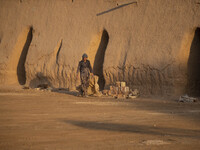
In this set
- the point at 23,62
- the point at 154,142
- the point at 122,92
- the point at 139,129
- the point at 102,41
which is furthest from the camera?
the point at 23,62

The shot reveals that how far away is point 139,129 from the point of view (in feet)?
15.2

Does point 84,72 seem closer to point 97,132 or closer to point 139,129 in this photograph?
point 139,129

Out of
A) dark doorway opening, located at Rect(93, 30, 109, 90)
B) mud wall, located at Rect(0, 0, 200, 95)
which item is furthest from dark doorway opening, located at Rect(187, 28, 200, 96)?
dark doorway opening, located at Rect(93, 30, 109, 90)

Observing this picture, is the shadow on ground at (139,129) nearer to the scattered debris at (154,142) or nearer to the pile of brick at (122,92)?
the scattered debris at (154,142)

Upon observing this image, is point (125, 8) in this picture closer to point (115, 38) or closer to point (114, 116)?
point (115, 38)

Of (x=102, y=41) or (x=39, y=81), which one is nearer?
(x=102, y=41)

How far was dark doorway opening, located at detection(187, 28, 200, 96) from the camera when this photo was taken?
11.0 metres

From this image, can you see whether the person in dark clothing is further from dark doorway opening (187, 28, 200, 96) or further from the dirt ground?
the dirt ground

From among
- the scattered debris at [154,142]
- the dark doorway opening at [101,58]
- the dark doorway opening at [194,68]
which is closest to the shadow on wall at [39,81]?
the dark doorway opening at [101,58]

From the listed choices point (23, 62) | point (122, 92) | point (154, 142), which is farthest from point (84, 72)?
point (154, 142)

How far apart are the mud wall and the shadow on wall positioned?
5cm

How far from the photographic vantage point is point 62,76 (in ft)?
48.5

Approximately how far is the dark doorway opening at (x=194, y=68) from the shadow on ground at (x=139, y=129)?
6671 mm

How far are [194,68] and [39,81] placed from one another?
7.96 meters
